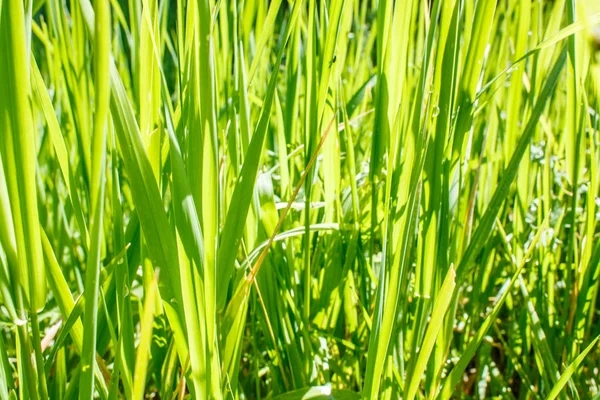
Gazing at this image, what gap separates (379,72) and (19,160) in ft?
1.00

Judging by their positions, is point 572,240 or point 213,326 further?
point 572,240

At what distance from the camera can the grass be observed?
14.0 inches

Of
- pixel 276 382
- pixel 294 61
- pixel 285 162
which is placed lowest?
pixel 276 382

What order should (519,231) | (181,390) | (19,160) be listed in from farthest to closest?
(519,231) < (181,390) < (19,160)

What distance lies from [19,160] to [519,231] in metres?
0.55

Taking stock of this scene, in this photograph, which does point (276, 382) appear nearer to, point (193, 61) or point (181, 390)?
point (181, 390)

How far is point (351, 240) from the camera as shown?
569 mm

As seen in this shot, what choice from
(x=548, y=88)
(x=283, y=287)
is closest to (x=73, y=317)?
(x=283, y=287)

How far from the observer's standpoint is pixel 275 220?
574mm

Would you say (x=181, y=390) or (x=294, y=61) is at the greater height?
(x=294, y=61)

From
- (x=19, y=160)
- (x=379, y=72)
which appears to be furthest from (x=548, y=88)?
(x=19, y=160)

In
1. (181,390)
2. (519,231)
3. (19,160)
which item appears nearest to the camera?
(19,160)

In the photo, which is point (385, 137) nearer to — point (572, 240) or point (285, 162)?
point (285, 162)

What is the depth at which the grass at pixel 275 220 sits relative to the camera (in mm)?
354
